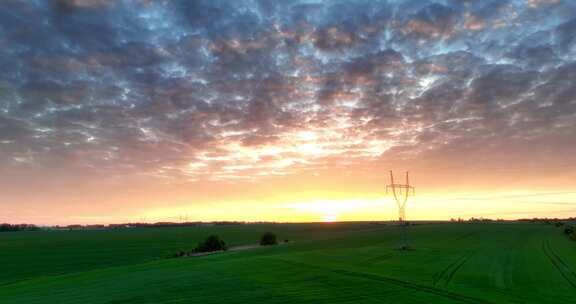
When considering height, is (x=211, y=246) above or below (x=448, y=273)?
below

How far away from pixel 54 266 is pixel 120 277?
34.7 meters

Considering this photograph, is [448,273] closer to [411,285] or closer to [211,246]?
[411,285]

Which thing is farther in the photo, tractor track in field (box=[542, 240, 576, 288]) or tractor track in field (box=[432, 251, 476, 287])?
tractor track in field (box=[542, 240, 576, 288])

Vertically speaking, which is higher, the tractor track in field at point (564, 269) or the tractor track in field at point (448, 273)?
the tractor track in field at point (448, 273)

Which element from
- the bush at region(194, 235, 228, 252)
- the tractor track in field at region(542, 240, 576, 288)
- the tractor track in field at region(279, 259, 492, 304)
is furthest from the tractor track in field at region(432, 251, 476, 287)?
the bush at region(194, 235, 228, 252)

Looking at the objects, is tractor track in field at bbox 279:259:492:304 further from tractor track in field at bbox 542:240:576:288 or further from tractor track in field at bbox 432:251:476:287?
tractor track in field at bbox 542:240:576:288

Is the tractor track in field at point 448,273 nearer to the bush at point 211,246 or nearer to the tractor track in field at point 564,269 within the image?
the tractor track in field at point 564,269

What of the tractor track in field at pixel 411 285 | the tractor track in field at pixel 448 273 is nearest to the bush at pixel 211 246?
the tractor track in field at pixel 411 285

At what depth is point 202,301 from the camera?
2867 cm

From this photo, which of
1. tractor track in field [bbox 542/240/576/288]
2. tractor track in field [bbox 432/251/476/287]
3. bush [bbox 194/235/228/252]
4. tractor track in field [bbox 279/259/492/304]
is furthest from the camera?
bush [bbox 194/235/228/252]

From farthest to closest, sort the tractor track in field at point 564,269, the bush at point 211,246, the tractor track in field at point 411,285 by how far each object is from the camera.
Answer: the bush at point 211,246 < the tractor track in field at point 564,269 < the tractor track in field at point 411,285

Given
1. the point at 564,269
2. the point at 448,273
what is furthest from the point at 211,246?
the point at 564,269

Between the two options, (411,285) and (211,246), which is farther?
(211,246)

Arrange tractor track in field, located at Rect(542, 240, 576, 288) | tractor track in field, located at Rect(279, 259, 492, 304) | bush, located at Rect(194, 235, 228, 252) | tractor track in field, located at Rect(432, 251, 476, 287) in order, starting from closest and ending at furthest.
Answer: tractor track in field, located at Rect(279, 259, 492, 304), tractor track in field, located at Rect(432, 251, 476, 287), tractor track in field, located at Rect(542, 240, 576, 288), bush, located at Rect(194, 235, 228, 252)
